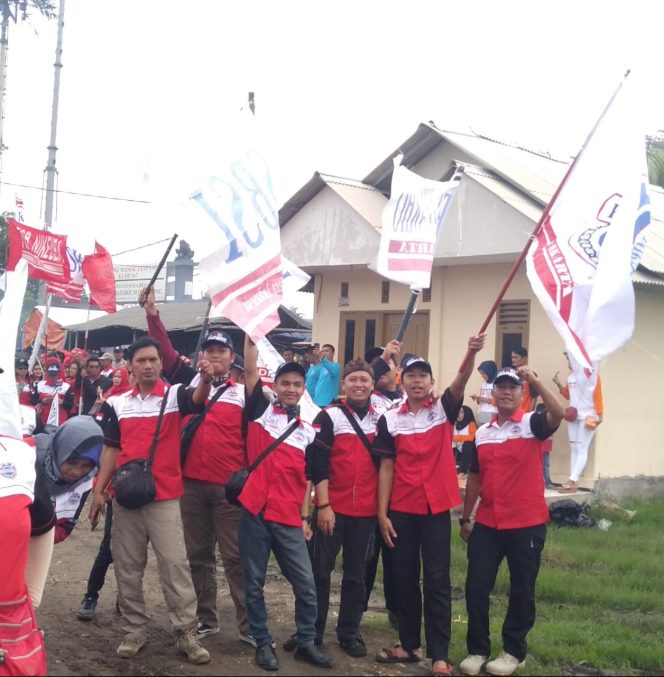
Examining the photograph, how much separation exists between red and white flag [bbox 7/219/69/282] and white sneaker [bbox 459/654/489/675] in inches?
378

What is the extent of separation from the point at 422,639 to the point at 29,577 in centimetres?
338

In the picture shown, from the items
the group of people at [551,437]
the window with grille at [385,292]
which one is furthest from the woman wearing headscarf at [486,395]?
the window with grille at [385,292]

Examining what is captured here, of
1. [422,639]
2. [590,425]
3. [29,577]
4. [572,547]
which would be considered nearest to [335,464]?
[422,639]

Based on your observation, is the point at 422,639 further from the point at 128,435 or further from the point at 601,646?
the point at 128,435

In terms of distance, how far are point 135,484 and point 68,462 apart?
1178 mm

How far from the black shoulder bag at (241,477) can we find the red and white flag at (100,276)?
829cm

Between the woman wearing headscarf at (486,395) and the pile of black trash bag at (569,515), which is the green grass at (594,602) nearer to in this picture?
the pile of black trash bag at (569,515)

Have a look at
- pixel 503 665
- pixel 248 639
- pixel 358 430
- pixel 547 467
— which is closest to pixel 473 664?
pixel 503 665

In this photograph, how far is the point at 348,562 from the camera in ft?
20.7

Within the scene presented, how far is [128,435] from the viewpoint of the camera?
6137 mm

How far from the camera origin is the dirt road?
5.78 metres

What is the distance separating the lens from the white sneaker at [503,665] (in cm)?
588

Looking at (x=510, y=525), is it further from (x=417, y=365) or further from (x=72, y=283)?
(x=72, y=283)

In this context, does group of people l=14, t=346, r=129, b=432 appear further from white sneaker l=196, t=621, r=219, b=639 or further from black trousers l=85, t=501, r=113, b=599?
white sneaker l=196, t=621, r=219, b=639
